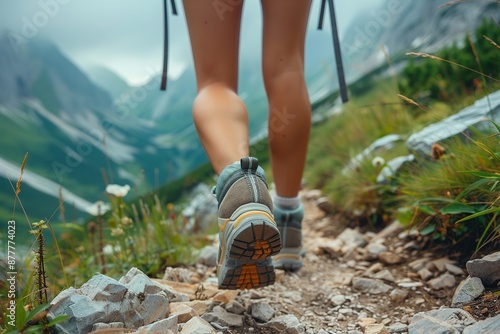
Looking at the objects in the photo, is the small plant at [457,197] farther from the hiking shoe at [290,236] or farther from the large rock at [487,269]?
the hiking shoe at [290,236]

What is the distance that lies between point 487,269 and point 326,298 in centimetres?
54

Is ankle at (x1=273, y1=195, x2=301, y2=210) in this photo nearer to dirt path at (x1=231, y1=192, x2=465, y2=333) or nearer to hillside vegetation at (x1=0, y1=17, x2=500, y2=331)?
dirt path at (x1=231, y1=192, x2=465, y2=333)

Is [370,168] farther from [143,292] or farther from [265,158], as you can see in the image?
[265,158]

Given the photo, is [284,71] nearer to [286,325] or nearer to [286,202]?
[286,202]

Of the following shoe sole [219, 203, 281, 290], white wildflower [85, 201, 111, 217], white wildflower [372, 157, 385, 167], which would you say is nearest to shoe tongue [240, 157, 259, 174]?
shoe sole [219, 203, 281, 290]

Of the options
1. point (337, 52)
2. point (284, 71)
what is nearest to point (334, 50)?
point (337, 52)

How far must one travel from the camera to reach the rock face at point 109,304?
1.12 meters

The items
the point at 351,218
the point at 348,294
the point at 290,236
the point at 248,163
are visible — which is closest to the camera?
the point at 248,163

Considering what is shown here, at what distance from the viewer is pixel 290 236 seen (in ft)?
6.23

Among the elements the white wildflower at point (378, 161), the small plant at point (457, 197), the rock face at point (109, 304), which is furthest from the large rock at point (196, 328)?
the white wildflower at point (378, 161)

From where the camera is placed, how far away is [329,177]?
13.4ft

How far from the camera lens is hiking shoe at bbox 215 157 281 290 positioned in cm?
118

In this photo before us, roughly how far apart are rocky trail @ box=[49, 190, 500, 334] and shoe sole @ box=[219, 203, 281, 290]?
0.13m

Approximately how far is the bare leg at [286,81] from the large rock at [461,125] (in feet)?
2.17
